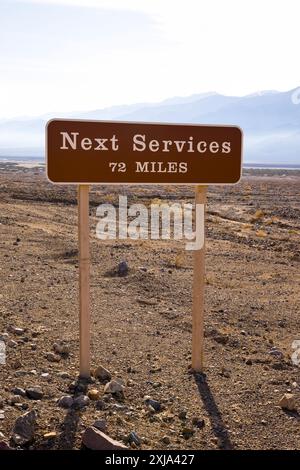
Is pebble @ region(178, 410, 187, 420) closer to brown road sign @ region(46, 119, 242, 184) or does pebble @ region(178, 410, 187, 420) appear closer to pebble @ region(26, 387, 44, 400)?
pebble @ region(26, 387, 44, 400)

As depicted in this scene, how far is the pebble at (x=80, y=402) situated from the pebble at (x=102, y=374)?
0.60 meters

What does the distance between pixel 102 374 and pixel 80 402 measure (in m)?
0.72

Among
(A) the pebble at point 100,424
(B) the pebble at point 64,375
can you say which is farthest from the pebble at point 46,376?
(A) the pebble at point 100,424

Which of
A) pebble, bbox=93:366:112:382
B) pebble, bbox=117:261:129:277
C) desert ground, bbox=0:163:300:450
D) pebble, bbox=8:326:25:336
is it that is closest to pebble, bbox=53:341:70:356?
desert ground, bbox=0:163:300:450

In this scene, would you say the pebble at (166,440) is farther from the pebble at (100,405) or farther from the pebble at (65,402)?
the pebble at (65,402)

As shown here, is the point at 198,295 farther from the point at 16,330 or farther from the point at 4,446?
the point at 4,446

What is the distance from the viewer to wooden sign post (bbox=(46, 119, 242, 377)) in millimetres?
5461

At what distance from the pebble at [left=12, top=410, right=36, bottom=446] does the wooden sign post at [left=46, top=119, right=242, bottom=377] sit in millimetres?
1218

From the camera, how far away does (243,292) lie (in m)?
10.7

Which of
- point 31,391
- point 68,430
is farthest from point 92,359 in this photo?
point 68,430

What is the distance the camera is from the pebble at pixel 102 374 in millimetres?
5848

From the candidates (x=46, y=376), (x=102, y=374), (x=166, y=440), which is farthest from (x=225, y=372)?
(x=46, y=376)

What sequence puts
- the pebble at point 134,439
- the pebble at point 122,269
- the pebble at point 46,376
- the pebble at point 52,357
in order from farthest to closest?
the pebble at point 122,269 → the pebble at point 52,357 → the pebble at point 46,376 → the pebble at point 134,439

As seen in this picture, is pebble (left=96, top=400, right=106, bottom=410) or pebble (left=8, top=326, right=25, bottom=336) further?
pebble (left=8, top=326, right=25, bottom=336)
